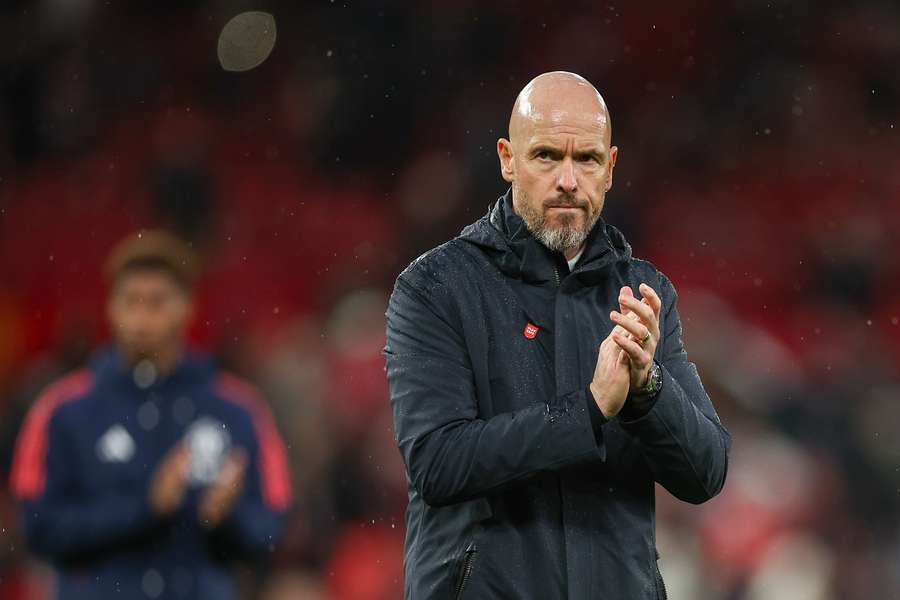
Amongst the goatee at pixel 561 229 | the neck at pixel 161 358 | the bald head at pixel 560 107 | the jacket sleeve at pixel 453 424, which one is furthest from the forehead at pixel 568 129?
the neck at pixel 161 358

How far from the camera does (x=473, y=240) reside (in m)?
2.37

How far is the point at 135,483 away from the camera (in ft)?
11.9

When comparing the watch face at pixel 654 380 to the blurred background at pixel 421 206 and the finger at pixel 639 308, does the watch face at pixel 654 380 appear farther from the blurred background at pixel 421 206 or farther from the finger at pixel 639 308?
the blurred background at pixel 421 206

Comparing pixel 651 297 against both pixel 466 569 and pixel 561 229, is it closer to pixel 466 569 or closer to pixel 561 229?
pixel 561 229

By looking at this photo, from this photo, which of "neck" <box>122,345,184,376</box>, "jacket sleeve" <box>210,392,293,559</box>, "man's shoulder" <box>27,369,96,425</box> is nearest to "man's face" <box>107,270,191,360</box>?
"neck" <box>122,345,184,376</box>

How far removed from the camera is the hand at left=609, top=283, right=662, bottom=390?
204cm

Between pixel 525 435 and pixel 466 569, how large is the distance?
247 millimetres

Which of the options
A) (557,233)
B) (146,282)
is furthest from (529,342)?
(146,282)

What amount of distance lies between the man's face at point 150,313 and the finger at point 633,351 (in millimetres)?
1990

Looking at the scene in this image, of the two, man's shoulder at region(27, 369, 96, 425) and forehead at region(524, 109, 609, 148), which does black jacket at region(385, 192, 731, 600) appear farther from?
man's shoulder at region(27, 369, 96, 425)

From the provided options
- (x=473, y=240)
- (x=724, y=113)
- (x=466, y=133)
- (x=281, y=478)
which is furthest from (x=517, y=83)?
(x=473, y=240)

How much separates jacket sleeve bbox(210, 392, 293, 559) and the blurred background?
8.16 feet

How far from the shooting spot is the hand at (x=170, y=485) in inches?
Answer: 137

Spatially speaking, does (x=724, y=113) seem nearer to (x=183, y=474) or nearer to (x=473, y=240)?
(x=183, y=474)
